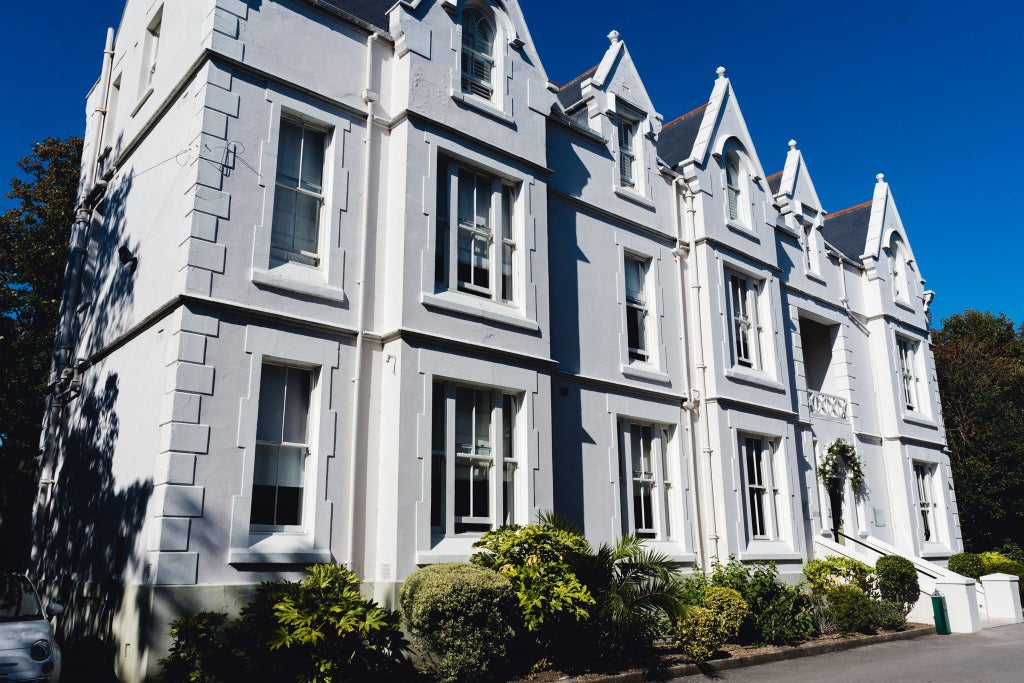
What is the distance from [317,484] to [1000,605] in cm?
1715

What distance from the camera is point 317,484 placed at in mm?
10742

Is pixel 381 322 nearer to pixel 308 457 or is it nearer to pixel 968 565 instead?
pixel 308 457

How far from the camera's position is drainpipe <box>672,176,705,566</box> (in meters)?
16.2

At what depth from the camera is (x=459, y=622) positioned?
9.77 m

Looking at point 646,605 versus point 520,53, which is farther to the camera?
point 520,53

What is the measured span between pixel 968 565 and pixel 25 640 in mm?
22429

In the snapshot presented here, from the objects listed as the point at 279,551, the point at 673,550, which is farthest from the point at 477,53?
the point at 673,550

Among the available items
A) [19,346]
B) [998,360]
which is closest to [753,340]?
[19,346]

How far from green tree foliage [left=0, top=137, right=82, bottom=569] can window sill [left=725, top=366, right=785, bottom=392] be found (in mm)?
15837

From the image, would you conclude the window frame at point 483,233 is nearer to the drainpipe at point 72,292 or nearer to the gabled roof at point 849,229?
the drainpipe at point 72,292

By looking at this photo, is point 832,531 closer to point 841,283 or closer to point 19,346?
point 841,283

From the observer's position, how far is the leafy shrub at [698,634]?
39.0 feet

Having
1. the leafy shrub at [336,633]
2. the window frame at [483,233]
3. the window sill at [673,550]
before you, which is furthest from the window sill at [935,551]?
the leafy shrub at [336,633]

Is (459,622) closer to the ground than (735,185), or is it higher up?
closer to the ground
